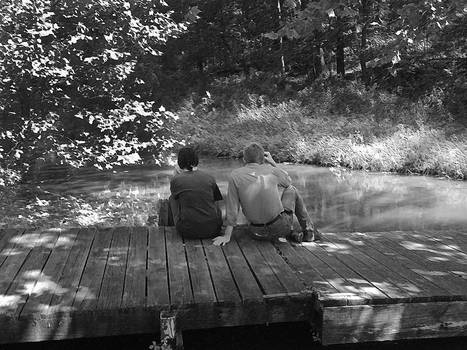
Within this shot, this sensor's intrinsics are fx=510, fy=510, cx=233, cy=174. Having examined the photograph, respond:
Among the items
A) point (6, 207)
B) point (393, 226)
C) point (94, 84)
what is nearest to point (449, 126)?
point (393, 226)

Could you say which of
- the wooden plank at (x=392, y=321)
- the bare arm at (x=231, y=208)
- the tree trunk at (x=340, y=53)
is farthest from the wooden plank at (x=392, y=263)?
the tree trunk at (x=340, y=53)

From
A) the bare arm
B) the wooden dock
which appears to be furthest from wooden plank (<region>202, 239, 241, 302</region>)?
the bare arm

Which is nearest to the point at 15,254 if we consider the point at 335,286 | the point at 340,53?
the point at 335,286

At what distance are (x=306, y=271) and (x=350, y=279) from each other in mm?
436

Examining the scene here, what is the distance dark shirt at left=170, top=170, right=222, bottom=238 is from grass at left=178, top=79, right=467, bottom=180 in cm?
746

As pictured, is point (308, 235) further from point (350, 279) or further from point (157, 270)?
point (157, 270)

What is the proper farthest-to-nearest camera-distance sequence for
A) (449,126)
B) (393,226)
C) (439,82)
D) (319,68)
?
1. (319,68)
2. (439,82)
3. (449,126)
4. (393,226)

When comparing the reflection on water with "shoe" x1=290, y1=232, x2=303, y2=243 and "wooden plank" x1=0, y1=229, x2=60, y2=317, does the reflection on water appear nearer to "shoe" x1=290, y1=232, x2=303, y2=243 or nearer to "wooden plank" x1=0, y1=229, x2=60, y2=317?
"shoe" x1=290, y1=232, x2=303, y2=243

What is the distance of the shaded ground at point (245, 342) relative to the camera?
194 inches

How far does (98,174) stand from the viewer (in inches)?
595

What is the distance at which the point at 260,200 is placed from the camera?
5.72 meters

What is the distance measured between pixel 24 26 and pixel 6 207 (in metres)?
2.88

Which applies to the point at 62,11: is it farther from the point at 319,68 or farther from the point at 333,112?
the point at 319,68

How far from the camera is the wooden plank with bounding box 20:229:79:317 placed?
414 cm
